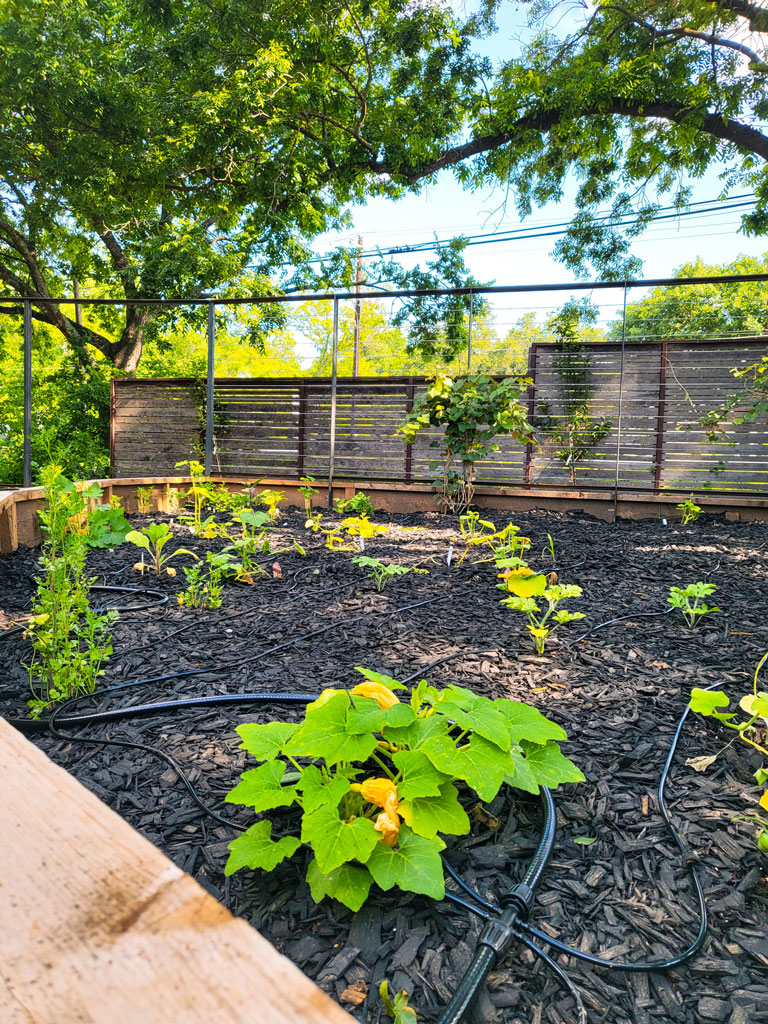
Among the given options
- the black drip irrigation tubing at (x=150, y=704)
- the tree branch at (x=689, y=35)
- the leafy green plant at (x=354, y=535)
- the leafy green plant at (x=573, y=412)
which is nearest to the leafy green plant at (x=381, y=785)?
the black drip irrigation tubing at (x=150, y=704)

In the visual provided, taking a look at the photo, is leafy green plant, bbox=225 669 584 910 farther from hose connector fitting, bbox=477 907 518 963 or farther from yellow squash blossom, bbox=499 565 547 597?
yellow squash blossom, bbox=499 565 547 597

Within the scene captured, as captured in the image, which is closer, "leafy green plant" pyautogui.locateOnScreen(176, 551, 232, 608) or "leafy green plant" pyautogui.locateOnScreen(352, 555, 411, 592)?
"leafy green plant" pyautogui.locateOnScreen(176, 551, 232, 608)

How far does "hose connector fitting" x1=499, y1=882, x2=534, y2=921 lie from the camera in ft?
2.88

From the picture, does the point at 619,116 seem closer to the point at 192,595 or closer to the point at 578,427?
the point at 578,427

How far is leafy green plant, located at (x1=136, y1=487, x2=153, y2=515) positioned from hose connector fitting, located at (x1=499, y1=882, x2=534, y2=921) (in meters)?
4.21

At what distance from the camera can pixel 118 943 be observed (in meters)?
0.36

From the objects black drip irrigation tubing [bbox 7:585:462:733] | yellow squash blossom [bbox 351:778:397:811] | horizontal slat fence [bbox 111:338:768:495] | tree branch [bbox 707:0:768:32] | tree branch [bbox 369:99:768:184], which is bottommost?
black drip irrigation tubing [bbox 7:585:462:733]

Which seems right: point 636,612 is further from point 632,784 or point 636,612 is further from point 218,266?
point 218,266

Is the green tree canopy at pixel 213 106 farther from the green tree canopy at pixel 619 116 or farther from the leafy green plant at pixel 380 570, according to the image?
the leafy green plant at pixel 380 570

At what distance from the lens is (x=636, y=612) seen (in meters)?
2.31

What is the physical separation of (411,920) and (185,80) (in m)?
9.18

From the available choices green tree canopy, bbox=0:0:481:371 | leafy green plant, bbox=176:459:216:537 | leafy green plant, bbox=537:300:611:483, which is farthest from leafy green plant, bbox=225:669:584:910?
green tree canopy, bbox=0:0:481:371

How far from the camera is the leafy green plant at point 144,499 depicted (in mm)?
4477

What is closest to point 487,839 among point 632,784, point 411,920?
point 411,920
